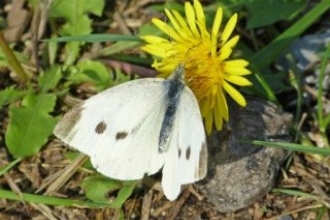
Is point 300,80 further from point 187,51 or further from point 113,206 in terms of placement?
point 113,206

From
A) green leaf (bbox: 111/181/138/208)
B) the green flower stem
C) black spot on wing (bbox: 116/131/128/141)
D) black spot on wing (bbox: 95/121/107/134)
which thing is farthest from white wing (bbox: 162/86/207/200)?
the green flower stem

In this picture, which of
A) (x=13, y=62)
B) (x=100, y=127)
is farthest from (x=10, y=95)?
(x=100, y=127)

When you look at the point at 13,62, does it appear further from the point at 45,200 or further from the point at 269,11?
the point at 269,11

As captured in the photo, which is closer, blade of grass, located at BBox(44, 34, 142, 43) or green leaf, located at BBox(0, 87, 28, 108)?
blade of grass, located at BBox(44, 34, 142, 43)

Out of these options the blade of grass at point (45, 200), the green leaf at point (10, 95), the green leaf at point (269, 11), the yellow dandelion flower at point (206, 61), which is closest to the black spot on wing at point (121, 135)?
the yellow dandelion flower at point (206, 61)

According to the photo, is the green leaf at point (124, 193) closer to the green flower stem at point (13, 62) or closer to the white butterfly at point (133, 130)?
the white butterfly at point (133, 130)

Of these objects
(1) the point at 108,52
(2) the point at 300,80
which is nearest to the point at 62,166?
(1) the point at 108,52

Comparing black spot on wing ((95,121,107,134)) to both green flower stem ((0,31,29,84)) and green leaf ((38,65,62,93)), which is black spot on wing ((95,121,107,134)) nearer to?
green flower stem ((0,31,29,84))
